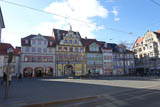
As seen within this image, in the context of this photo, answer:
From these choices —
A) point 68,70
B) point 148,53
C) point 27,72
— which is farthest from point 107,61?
point 27,72

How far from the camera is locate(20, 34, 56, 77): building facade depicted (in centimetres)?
4312

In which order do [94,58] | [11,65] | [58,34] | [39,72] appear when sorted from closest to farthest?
1. [11,65]
2. [39,72]
3. [58,34]
4. [94,58]

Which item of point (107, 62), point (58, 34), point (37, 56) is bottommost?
point (107, 62)

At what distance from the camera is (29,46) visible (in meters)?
44.0

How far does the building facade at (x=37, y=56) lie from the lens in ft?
141

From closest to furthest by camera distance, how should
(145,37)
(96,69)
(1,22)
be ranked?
(1,22) < (96,69) < (145,37)

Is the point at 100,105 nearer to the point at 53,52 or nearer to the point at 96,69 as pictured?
the point at 53,52

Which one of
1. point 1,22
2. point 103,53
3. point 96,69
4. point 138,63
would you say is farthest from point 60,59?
point 138,63

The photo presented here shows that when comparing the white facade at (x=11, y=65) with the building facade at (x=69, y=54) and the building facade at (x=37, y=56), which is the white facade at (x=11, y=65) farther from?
the building facade at (x=69, y=54)

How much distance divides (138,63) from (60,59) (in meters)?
37.9

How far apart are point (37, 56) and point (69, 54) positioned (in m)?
11.4

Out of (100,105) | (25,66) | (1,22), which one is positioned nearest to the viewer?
(100,105)

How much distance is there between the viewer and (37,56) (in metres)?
44.7

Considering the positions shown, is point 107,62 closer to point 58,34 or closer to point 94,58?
point 94,58
